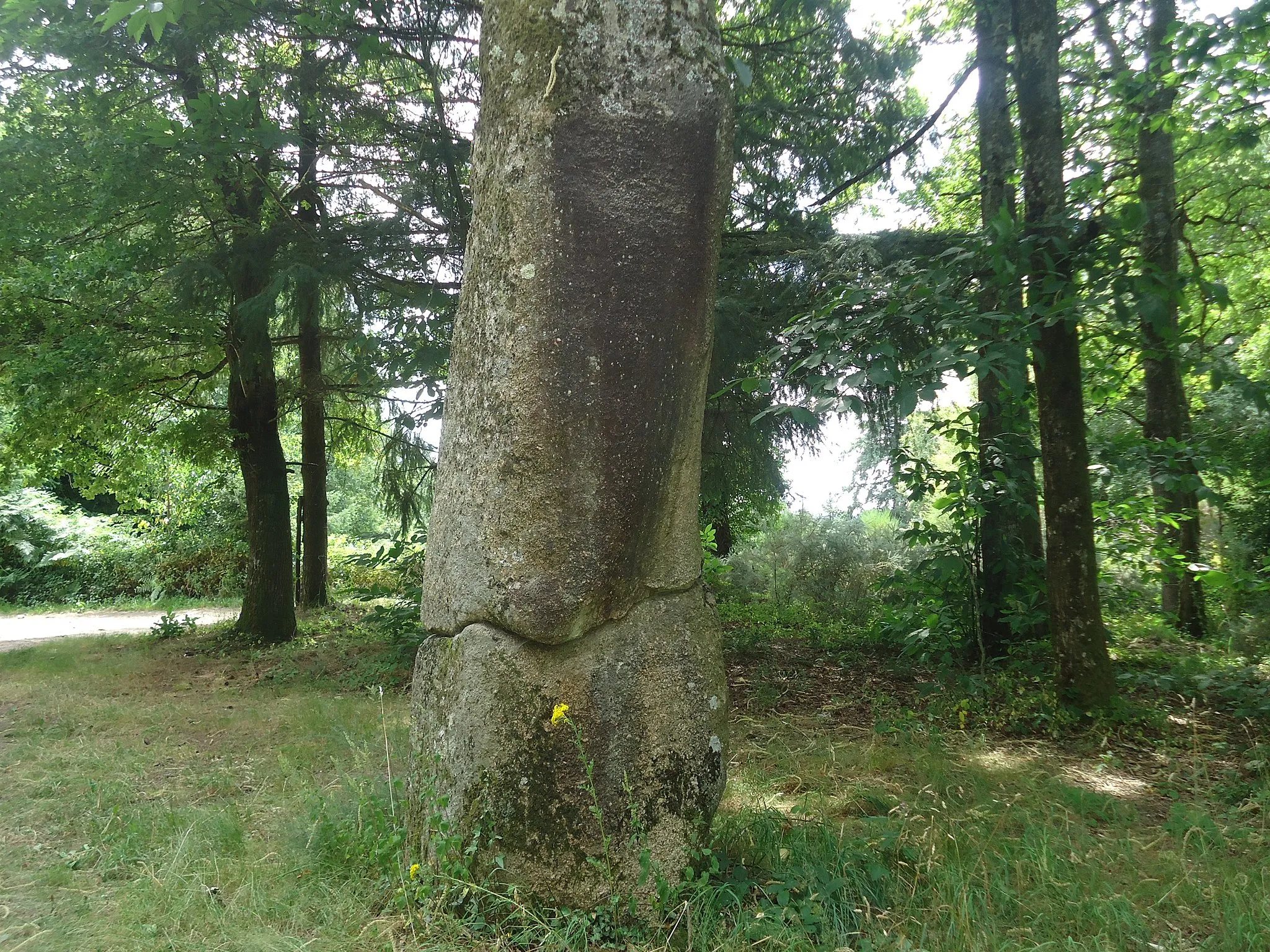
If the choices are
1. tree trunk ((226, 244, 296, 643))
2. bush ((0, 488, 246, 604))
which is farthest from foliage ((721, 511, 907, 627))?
bush ((0, 488, 246, 604))

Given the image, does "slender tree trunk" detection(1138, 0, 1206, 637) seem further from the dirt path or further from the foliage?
the dirt path

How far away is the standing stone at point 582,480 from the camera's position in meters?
2.71

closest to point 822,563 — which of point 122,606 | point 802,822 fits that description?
point 802,822

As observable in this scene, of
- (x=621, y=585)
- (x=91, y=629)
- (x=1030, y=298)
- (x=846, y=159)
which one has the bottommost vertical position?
(x=91, y=629)

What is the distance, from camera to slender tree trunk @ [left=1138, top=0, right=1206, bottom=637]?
5008 mm

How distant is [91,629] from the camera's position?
40.7 ft

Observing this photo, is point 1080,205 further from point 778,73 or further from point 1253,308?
point 1253,308

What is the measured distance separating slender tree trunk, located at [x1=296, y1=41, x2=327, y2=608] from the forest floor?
3.57 metres

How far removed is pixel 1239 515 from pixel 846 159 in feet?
20.6

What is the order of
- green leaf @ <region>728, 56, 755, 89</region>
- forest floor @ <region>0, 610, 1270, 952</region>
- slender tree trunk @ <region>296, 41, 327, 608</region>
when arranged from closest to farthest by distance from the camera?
forest floor @ <region>0, 610, 1270, 952</region>
green leaf @ <region>728, 56, 755, 89</region>
slender tree trunk @ <region>296, 41, 327, 608</region>

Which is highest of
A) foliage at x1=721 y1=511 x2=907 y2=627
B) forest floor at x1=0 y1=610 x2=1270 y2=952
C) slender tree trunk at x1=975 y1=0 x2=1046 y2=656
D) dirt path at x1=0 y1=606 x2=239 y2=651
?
slender tree trunk at x1=975 y1=0 x2=1046 y2=656

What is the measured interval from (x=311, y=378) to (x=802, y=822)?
839 cm

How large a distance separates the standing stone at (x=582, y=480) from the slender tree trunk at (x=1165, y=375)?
3252 millimetres

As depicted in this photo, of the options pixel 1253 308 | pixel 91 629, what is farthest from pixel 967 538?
pixel 91 629
